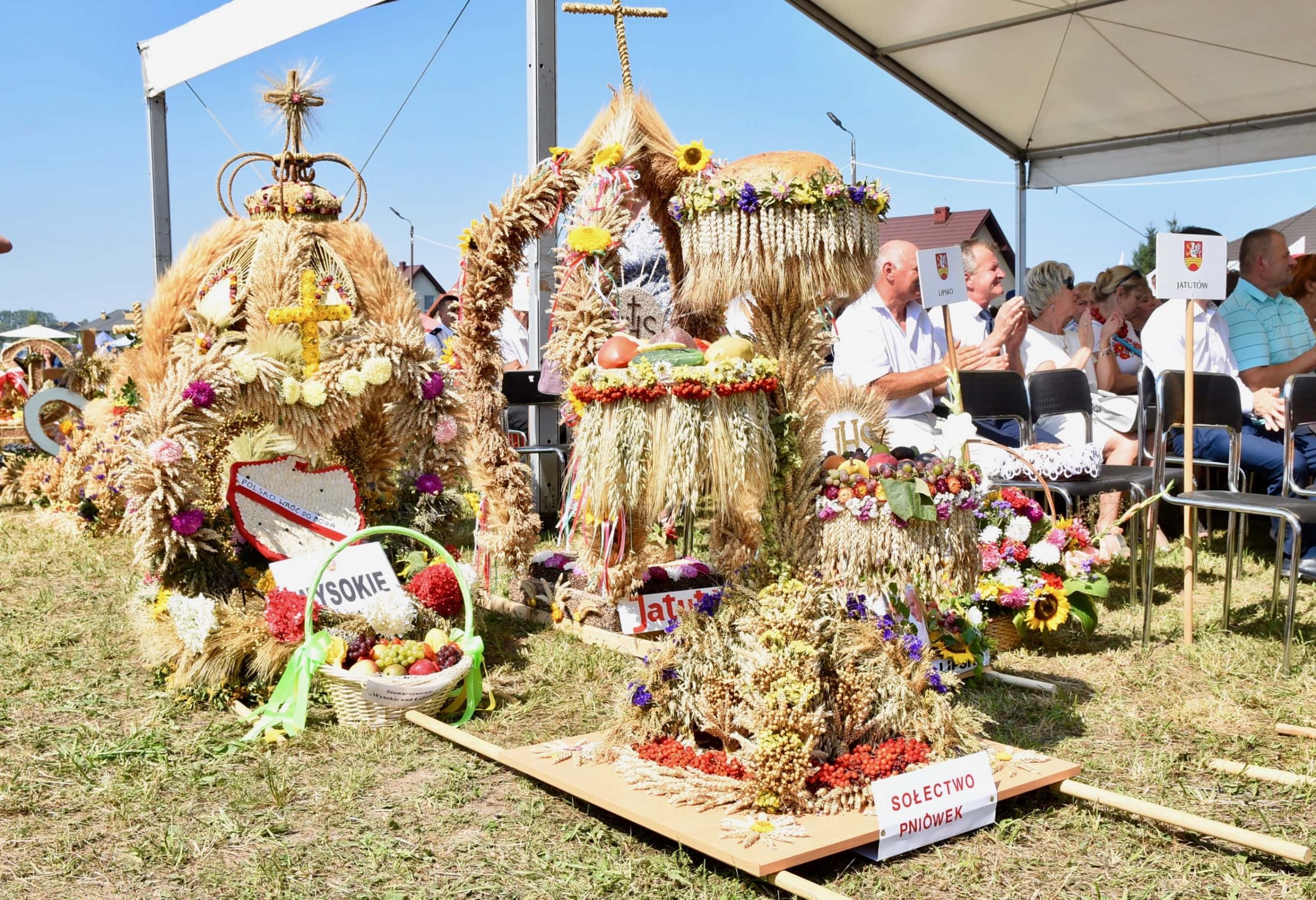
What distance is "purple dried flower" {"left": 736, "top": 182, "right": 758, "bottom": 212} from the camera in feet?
9.95

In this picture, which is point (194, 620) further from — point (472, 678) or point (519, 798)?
point (519, 798)

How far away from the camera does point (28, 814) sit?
296cm

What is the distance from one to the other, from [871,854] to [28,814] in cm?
226

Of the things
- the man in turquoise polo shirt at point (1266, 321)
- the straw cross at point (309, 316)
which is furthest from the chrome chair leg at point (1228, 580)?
the straw cross at point (309, 316)

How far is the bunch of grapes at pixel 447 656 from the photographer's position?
12.4ft

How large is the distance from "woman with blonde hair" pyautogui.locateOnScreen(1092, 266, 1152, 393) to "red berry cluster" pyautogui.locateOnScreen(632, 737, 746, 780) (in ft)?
17.2

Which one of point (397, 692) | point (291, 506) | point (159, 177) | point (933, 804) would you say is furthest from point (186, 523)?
point (159, 177)

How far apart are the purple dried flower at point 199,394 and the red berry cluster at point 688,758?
80.7 inches

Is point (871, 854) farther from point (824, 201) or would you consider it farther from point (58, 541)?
point (58, 541)

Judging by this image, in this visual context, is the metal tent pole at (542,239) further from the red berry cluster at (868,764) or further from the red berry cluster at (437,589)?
the red berry cluster at (868,764)

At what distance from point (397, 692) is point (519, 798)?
2.34 feet

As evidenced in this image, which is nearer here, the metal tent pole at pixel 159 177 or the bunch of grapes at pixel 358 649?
the bunch of grapes at pixel 358 649

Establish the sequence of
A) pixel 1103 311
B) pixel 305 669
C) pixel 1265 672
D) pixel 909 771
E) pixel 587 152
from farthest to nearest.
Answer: pixel 1103 311
pixel 587 152
pixel 1265 672
pixel 305 669
pixel 909 771

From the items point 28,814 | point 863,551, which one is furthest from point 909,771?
point 28,814
